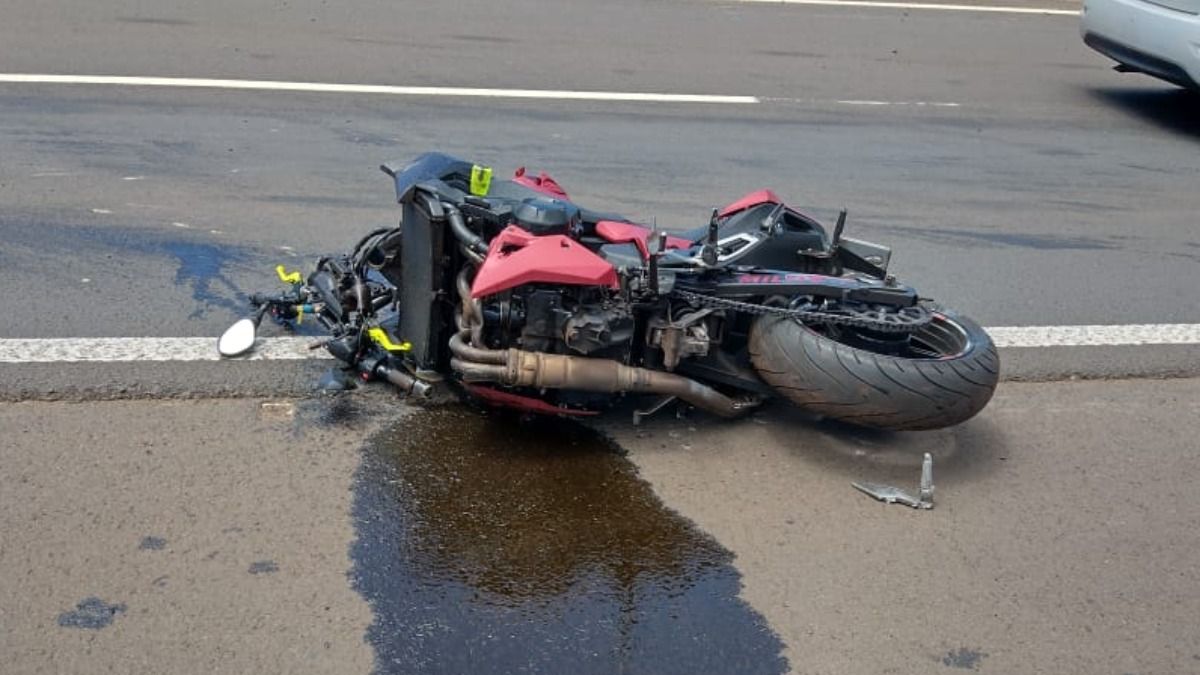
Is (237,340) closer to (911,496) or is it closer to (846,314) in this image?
(846,314)

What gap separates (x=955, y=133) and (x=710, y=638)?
7510 mm

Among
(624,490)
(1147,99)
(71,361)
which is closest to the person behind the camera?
(624,490)

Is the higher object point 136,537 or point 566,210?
→ point 566,210

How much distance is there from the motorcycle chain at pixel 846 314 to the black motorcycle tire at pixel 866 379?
0.04 meters

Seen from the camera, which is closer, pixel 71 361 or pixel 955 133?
pixel 71 361

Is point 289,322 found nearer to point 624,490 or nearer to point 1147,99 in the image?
point 624,490

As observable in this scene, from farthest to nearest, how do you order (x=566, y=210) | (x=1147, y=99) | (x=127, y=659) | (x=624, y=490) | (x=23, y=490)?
1. (x=1147, y=99)
2. (x=566, y=210)
3. (x=624, y=490)
4. (x=23, y=490)
5. (x=127, y=659)

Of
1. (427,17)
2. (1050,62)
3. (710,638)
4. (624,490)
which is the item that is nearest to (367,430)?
(624,490)

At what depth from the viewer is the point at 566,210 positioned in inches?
198

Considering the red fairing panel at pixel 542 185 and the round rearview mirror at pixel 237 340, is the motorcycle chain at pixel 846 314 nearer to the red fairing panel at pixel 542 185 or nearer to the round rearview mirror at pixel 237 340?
the red fairing panel at pixel 542 185

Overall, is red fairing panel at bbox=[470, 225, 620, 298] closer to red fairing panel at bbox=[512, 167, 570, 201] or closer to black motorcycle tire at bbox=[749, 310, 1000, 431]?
black motorcycle tire at bbox=[749, 310, 1000, 431]

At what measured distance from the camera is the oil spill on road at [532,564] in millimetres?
3838

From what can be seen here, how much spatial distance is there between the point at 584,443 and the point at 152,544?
1.57 metres

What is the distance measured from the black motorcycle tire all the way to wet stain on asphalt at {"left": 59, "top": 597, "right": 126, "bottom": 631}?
7.69 feet
